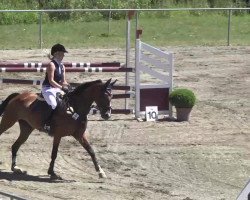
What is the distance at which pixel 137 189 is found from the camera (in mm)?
14141

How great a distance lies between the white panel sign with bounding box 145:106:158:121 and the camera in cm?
2033

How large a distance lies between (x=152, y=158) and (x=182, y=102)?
3624mm

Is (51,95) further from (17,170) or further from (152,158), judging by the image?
(152,158)

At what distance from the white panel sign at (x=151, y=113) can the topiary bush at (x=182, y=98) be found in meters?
0.50

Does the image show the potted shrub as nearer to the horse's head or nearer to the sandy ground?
the sandy ground

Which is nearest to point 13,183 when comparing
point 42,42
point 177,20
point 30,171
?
point 30,171

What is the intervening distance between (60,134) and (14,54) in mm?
15231

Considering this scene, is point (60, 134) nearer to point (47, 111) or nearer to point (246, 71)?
point (47, 111)

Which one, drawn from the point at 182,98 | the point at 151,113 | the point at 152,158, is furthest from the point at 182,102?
the point at 152,158

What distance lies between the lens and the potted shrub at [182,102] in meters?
20.0

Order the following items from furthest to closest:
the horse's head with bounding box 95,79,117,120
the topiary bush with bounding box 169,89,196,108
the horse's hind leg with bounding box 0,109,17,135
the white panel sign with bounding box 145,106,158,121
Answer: the white panel sign with bounding box 145,106,158,121 → the topiary bush with bounding box 169,89,196,108 → the horse's hind leg with bounding box 0,109,17,135 → the horse's head with bounding box 95,79,117,120

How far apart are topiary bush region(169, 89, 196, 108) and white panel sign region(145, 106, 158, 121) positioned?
504 millimetres

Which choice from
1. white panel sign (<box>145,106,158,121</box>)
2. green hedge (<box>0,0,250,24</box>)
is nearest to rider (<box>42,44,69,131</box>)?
white panel sign (<box>145,106,158,121</box>)

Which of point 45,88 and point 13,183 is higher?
point 45,88
